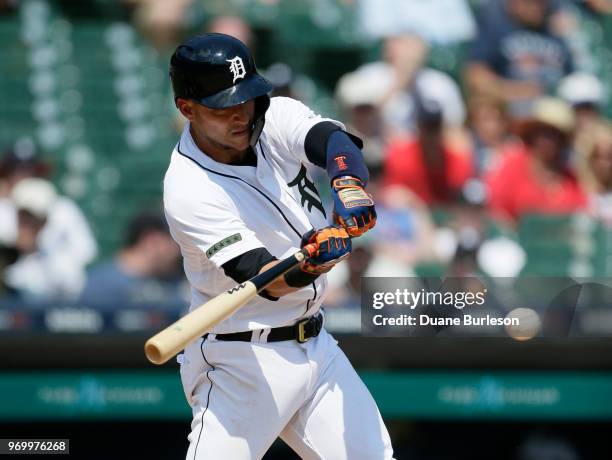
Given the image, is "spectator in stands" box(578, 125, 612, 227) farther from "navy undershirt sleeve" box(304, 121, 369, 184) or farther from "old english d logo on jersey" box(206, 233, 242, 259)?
"old english d logo on jersey" box(206, 233, 242, 259)

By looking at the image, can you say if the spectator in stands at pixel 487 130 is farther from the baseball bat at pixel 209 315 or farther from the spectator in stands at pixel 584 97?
the baseball bat at pixel 209 315

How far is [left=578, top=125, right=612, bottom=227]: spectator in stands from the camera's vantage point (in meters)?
5.86

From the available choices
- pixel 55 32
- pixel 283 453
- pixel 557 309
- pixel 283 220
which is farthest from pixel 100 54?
pixel 283 220

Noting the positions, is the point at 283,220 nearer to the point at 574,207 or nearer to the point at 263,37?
the point at 574,207

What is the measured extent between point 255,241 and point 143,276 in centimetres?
290

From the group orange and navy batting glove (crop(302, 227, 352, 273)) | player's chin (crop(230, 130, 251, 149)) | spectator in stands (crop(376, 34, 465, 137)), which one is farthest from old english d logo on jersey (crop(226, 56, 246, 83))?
spectator in stands (crop(376, 34, 465, 137))

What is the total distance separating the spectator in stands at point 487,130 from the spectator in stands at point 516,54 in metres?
0.11

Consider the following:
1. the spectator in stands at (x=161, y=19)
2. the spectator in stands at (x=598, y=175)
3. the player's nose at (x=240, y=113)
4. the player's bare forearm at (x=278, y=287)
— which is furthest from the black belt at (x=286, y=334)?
the spectator in stands at (x=161, y=19)

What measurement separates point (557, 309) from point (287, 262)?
3078 millimetres

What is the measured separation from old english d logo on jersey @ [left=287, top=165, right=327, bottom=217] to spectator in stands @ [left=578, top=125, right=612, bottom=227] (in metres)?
3.16

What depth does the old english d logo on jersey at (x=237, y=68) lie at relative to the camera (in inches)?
112

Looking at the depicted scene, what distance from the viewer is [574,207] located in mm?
5848

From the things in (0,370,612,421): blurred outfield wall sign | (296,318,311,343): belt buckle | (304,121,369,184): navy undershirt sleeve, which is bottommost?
(0,370,612,421): blurred outfield wall sign

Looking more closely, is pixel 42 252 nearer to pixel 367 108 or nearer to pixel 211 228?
pixel 367 108
